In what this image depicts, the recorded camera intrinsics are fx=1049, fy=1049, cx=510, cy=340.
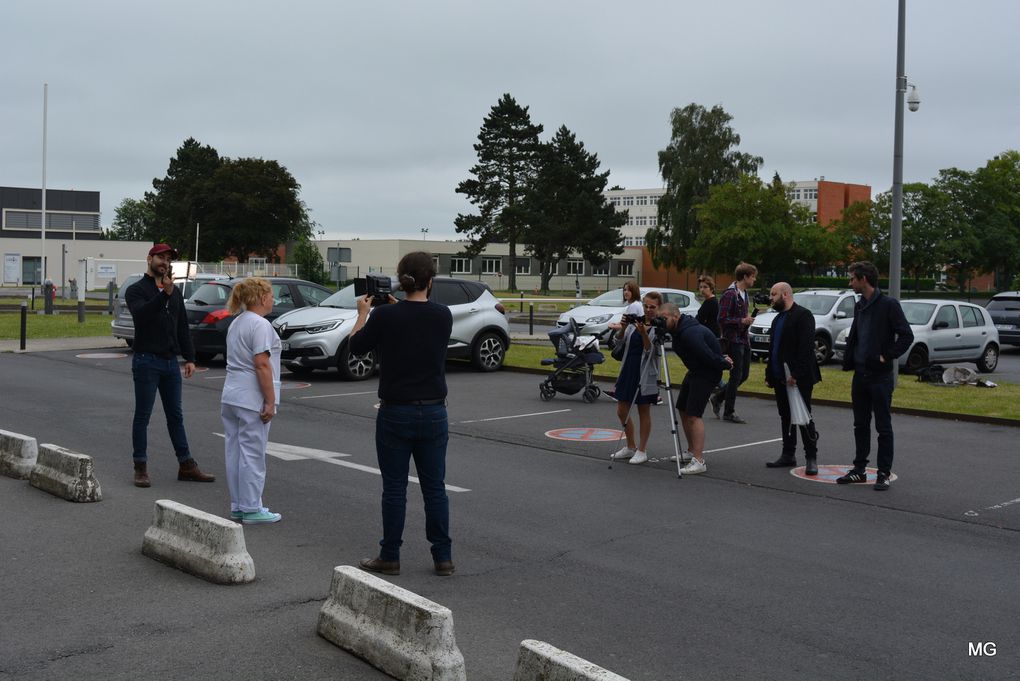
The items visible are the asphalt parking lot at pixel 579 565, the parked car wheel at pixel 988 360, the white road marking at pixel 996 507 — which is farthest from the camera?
the parked car wheel at pixel 988 360

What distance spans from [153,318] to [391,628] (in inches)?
186

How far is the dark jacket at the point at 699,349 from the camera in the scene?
9.70 metres

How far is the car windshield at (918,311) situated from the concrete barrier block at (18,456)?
17.0m

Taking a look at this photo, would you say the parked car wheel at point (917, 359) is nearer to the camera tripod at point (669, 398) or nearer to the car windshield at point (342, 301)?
the car windshield at point (342, 301)

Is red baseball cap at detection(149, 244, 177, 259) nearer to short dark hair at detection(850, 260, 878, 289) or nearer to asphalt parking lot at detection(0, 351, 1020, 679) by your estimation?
asphalt parking lot at detection(0, 351, 1020, 679)

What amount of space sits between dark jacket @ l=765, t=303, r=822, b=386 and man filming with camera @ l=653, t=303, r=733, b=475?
2.04 feet

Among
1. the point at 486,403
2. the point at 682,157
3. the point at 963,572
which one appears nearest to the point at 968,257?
the point at 682,157

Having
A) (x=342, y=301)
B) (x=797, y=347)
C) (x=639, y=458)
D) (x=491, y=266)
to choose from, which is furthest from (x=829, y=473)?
(x=491, y=266)

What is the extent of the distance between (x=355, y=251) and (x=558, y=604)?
305ft

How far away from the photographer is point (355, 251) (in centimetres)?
9719

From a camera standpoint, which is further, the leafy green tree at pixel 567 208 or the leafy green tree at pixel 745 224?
the leafy green tree at pixel 567 208

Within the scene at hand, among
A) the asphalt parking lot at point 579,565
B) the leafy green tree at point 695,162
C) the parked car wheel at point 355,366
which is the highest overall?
the leafy green tree at point 695,162

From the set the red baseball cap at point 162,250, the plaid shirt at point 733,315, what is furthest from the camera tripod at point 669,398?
the red baseball cap at point 162,250

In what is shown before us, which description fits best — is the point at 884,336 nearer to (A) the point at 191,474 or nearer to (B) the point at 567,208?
(A) the point at 191,474
